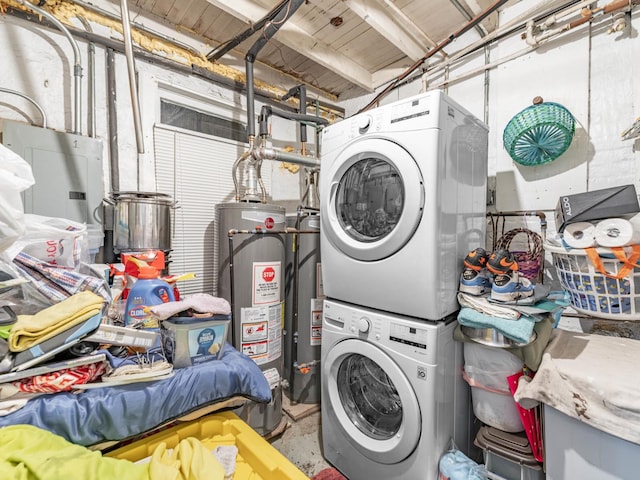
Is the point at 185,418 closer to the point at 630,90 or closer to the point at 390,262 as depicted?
the point at 390,262

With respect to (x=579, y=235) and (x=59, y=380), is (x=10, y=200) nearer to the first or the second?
(x=59, y=380)

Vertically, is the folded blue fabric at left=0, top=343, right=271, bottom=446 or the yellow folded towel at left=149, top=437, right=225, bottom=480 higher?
the folded blue fabric at left=0, top=343, right=271, bottom=446

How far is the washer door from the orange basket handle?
31.9 inches

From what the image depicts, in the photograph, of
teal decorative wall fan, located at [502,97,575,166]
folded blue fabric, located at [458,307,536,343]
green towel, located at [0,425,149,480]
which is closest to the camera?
green towel, located at [0,425,149,480]

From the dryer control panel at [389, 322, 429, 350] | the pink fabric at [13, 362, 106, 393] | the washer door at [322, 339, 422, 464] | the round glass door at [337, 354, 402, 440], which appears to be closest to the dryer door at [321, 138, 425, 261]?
the dryer control panel at [389, 322, 429, 350]

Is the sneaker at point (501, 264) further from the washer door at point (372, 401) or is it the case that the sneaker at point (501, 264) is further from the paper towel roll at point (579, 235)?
the washer door at point (372, 401)

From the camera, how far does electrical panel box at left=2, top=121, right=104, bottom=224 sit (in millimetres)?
1473

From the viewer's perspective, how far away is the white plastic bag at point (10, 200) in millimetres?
755

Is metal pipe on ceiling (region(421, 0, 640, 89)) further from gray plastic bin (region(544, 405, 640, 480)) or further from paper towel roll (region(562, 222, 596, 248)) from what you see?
gray plastic bin (region(544, 405, 640, 480))

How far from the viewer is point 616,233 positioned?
1054 millimetres

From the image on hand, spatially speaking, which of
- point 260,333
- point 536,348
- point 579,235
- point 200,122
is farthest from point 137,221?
point 579,235

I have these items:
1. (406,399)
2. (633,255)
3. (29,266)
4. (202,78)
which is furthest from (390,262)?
(202,78)

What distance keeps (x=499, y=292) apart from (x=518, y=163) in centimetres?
101

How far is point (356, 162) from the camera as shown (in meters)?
1.39
